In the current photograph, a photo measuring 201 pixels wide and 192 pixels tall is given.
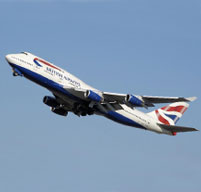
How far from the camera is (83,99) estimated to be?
53.8m

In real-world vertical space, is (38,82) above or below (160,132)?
above

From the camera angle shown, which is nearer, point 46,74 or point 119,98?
point 46,74

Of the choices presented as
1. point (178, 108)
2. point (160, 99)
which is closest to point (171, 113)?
point (178, 108)

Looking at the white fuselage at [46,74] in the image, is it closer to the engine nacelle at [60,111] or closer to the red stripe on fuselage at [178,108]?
the engine nacelle at [60,111]

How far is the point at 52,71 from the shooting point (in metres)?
52.3

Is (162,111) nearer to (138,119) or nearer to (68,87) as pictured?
(138,119)

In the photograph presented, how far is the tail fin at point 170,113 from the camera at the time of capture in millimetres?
61450

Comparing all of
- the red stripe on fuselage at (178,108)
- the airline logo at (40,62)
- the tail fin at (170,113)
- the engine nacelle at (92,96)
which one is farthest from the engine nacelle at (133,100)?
the red stripe on fuselage at (178,108)

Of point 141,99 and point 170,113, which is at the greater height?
point 141,99

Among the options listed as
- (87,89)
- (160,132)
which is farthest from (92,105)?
(160,132)

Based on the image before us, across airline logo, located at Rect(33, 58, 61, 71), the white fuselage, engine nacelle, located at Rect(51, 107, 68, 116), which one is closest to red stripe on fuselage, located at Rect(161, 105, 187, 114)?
the white fuselage

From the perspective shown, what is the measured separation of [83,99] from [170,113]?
14.4m

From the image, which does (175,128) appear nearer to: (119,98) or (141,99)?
(141,99)

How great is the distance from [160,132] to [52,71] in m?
15.7
